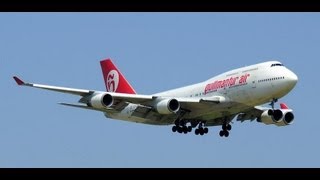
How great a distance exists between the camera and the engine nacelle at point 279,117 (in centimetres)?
5706

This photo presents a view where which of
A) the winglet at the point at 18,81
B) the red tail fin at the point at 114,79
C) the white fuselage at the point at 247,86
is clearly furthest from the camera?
the red tail fin at the point at 114,79

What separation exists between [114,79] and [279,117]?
17.4m

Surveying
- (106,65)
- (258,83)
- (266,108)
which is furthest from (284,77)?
(106,65)

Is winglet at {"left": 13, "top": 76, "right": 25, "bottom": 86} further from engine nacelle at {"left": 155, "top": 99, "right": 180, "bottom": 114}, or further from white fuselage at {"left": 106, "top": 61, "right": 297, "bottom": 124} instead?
white fuselage at {"left": 106, "top": 61, "right": 297, "bottom": 124}

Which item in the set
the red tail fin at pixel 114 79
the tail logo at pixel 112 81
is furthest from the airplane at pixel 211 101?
the tail logo at pixel 112 81

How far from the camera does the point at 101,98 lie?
5191 centimetres

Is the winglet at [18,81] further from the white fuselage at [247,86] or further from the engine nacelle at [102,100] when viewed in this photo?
the white fuselage at [247,86]

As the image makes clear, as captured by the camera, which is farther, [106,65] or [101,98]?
[106,65]

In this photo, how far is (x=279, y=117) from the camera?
57281 mm

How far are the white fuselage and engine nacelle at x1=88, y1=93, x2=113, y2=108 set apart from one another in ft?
23.6

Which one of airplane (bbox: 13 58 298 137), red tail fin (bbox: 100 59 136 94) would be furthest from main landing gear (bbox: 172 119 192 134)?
red tail fin (bbox: 100 59 136 94)

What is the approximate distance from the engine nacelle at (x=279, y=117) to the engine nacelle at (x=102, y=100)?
1341 centimetres

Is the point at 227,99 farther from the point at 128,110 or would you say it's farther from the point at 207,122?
the point at 128,110

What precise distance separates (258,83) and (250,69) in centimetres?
190
